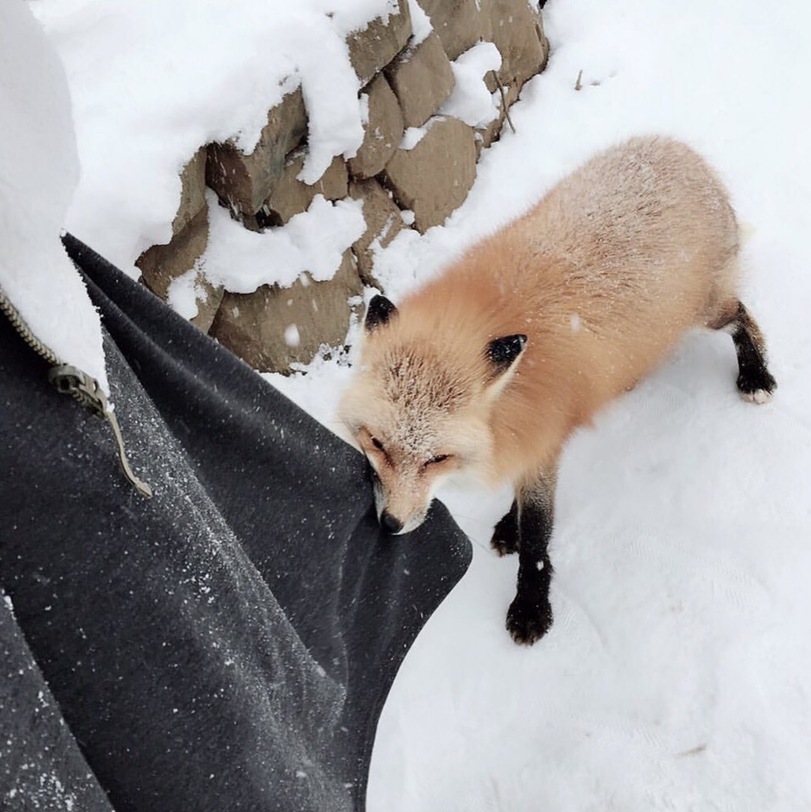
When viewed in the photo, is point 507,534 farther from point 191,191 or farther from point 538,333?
point 191,191

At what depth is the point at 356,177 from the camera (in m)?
3.20

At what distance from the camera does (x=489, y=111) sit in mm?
3816

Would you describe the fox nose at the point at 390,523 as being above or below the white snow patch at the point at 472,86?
below

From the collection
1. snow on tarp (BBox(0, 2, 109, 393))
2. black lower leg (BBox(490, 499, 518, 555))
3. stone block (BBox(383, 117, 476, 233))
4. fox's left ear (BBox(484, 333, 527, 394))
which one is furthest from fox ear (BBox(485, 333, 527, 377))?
stone block (BBox(383, 117, 476, 233))

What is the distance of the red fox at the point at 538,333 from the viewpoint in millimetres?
1735

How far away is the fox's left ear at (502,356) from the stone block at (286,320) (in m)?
1.40

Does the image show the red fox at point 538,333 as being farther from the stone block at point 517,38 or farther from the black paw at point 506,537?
the stone block at point 517,38

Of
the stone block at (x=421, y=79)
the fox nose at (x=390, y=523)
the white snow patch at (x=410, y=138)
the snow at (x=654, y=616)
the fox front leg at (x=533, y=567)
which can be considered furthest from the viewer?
the white snow patch at (x=410, y=138)

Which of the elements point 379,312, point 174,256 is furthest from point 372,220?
point 379,312

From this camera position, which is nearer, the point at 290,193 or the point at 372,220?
the point at 290,193

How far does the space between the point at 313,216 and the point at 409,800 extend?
220cm

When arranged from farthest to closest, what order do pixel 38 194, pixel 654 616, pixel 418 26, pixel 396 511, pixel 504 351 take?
pixel 418 26, pixel 654 616, pixel 504 351, pixel 396 511, pixel 38 194

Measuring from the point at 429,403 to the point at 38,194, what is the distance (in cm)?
118

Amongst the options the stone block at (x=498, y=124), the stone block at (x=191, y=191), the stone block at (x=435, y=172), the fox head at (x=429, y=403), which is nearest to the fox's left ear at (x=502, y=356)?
the fox head at (x=429, y=403)
